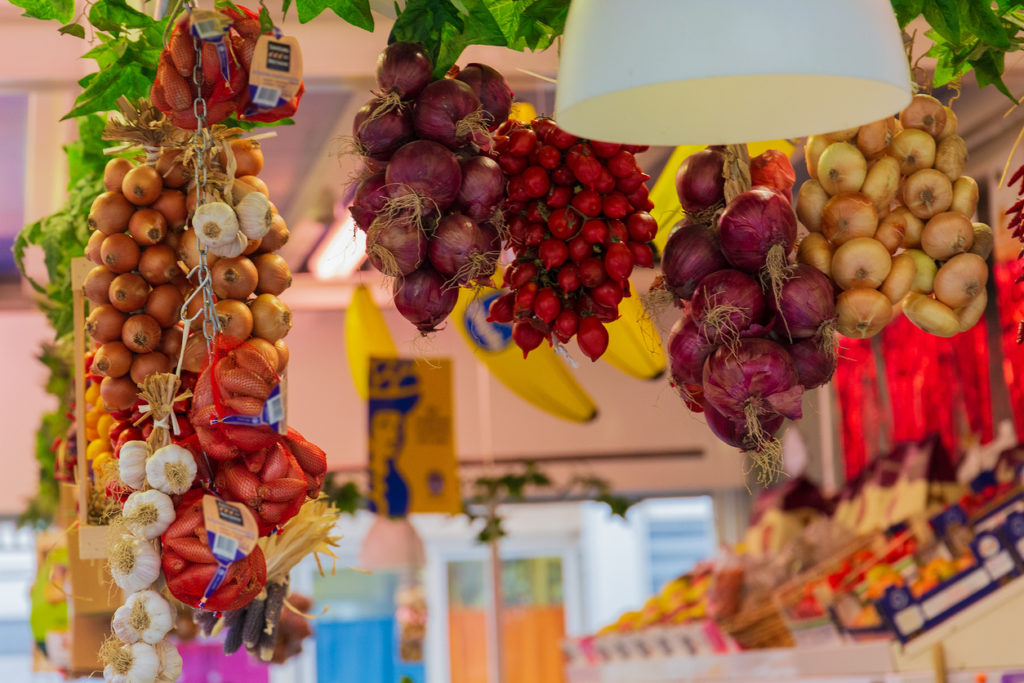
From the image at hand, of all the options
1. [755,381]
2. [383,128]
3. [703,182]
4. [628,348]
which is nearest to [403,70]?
[383,128]

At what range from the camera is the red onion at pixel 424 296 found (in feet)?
6.23

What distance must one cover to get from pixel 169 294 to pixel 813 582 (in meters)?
3.49

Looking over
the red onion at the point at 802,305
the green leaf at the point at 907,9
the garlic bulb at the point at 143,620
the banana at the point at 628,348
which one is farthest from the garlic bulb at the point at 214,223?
the banana at the point at 628,348

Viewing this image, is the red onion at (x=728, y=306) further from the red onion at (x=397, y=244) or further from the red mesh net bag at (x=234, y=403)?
the red mesh net bag at (x=234, y=403)

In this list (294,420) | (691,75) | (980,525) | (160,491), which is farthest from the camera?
(294,420)

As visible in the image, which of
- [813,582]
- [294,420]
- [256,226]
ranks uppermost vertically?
[294,420]

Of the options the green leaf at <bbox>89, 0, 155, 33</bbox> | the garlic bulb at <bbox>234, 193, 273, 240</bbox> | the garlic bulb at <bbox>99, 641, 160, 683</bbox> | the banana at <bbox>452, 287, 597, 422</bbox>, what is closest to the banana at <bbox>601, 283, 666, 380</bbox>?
the banana at <bbox>452, 287, 597, 422</bbox>

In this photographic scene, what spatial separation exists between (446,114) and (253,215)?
351 mm

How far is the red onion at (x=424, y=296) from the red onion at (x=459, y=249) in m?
0.02

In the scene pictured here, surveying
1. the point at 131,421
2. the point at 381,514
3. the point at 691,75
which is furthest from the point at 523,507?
the point at 691,75

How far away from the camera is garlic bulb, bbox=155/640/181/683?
178cm

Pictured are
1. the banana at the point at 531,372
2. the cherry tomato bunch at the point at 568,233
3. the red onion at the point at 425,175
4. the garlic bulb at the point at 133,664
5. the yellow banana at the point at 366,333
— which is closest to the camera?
the garlic bulb at the point at 133,664

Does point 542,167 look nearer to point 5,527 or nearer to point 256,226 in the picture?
point 256,226

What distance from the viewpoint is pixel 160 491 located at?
1.79 m
